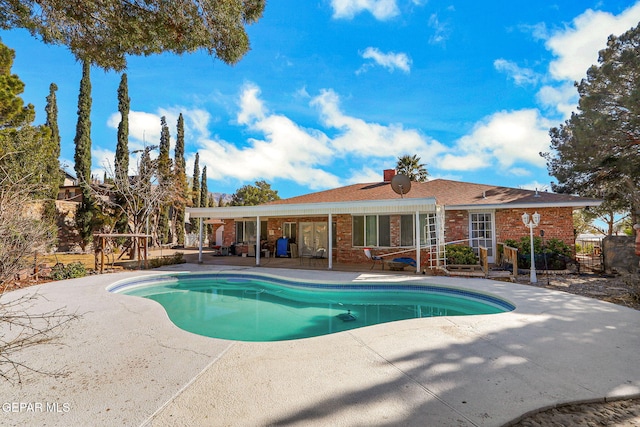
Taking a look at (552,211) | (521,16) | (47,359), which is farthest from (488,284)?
(47,359)

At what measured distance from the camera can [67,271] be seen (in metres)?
10.2

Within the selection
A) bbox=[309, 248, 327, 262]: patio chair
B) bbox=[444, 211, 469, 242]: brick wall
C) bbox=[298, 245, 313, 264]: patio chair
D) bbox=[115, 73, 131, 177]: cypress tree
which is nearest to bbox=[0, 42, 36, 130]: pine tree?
bbox=[115, 73, 131, 177]: cypress tree

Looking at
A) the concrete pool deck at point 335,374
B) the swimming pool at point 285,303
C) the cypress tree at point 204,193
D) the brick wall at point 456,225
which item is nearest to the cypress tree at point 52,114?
the cypress tree at point 204,193

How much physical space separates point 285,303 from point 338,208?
4724 mm

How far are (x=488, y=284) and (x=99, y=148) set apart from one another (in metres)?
24.1

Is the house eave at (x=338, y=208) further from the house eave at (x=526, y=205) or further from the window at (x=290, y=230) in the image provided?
the window at (x=290, y=230)

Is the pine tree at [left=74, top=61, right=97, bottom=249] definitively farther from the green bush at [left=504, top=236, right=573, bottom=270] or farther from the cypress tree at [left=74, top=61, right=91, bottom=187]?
the green bush at [left=504, top=236, right=573, bottom=270]

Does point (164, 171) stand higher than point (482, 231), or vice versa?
point (164, 171)

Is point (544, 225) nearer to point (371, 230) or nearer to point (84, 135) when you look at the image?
point (371, 230)

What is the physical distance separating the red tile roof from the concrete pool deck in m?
7.92

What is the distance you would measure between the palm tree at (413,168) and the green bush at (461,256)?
1599cm

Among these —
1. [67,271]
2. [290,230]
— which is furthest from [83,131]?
[290,230]

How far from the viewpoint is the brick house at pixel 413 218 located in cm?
1181

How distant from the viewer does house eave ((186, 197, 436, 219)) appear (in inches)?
429
